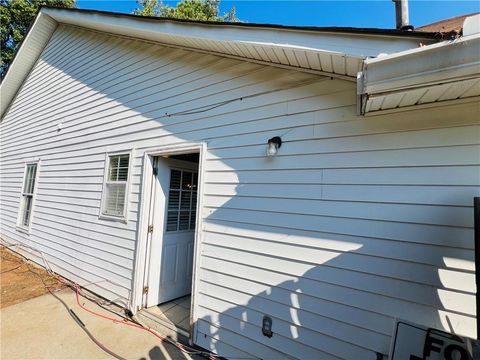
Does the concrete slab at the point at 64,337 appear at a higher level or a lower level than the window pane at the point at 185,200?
lower

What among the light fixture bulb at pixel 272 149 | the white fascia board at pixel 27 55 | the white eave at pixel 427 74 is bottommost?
the light fixture bulb at pixel 272 149

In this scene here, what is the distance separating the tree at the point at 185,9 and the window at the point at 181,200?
47.1 ft

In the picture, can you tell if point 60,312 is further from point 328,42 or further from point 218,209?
point 328,42

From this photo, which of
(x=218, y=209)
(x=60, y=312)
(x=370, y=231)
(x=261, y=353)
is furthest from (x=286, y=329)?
(x=60, y=312)

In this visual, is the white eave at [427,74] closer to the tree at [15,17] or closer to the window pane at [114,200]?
the window pane at [114,200]

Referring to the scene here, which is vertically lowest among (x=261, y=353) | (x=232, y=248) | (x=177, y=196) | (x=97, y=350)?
(x=97, y=350)

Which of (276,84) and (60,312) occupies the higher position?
(276,84)

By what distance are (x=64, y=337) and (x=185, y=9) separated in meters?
16.9

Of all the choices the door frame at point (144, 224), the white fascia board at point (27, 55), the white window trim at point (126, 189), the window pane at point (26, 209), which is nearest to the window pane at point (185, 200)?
the door frame at point (144, 224)

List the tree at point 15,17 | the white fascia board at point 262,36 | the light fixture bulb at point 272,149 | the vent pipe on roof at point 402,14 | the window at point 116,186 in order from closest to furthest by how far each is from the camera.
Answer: the white fascia board at point 262,36
the vent pipe on roof at point 402,14
the light fixture bulb at point 272,149
the window at point 116,186
the tree at point 15,17

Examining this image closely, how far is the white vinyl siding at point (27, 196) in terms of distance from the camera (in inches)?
264

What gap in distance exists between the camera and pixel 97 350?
2.83m

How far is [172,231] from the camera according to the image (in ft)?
13.0

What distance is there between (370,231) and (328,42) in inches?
60.4
